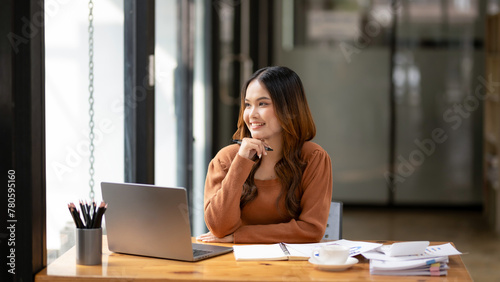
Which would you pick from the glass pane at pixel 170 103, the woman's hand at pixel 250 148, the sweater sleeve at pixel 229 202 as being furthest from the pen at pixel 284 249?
the glass pane at pixel 170 103

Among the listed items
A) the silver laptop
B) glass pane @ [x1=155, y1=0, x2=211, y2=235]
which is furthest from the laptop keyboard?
glass pane @ [x1=155, y1=0, x2=211, y2=235]

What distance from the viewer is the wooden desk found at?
5.42 feet

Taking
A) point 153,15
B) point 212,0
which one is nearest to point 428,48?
point 212,0

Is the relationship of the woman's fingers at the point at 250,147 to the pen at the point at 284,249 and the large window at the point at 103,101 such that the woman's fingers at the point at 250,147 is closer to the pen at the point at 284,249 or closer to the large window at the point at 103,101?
the pen at the point at 284,249

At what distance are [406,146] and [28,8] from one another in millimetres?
5268

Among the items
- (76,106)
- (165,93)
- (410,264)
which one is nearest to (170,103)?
(165,93)

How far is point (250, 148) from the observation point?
2094mm

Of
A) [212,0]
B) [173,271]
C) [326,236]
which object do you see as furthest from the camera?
[212,0]

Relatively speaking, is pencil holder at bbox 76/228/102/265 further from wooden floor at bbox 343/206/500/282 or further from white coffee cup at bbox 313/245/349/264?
wooden floor at bbox 343/206/500/282

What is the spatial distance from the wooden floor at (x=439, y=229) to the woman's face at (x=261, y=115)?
235 centimetres

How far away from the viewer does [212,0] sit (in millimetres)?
4285

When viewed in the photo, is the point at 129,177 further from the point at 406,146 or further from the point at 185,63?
the point at 406,146

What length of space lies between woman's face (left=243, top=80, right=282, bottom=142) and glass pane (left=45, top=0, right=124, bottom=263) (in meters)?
0.57

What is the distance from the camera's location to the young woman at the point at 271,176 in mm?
2080
